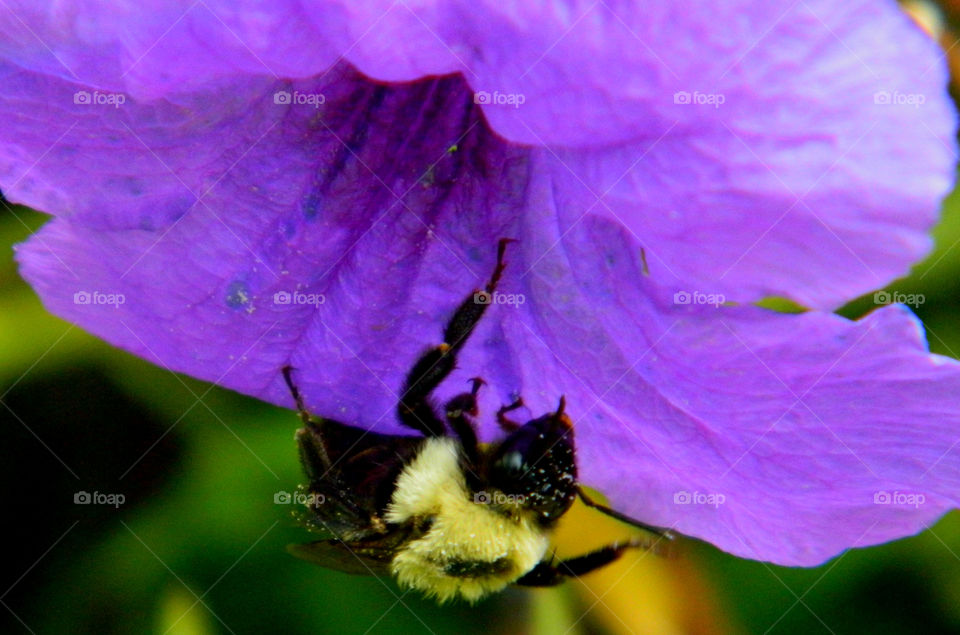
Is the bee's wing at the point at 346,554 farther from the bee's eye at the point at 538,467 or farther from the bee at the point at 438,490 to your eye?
the bee's eye at the point at 538,467

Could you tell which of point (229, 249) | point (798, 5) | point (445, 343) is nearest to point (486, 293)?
point (445, 343)

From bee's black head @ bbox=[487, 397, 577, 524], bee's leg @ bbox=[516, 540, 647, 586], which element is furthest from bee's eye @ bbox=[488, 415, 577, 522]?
bee's leg @ bbox=[516, 540, 647, 586]

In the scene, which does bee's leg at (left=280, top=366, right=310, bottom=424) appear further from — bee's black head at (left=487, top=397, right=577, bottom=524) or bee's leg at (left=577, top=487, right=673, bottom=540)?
bee's leg at (left=577, top=487, right=673, bottom=540)

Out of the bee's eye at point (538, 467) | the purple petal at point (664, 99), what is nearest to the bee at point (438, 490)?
the bee's eye at point (538, 467)

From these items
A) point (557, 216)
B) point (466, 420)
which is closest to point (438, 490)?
point (466, 420)

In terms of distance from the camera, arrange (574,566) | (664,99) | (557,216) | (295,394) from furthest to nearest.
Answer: (574,566)
(295,394)
(557,216)
(664,99)

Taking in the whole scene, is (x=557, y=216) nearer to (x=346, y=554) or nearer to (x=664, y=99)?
(x=664, y=99)

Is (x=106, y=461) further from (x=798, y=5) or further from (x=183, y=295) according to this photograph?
(x=798, y=5)
